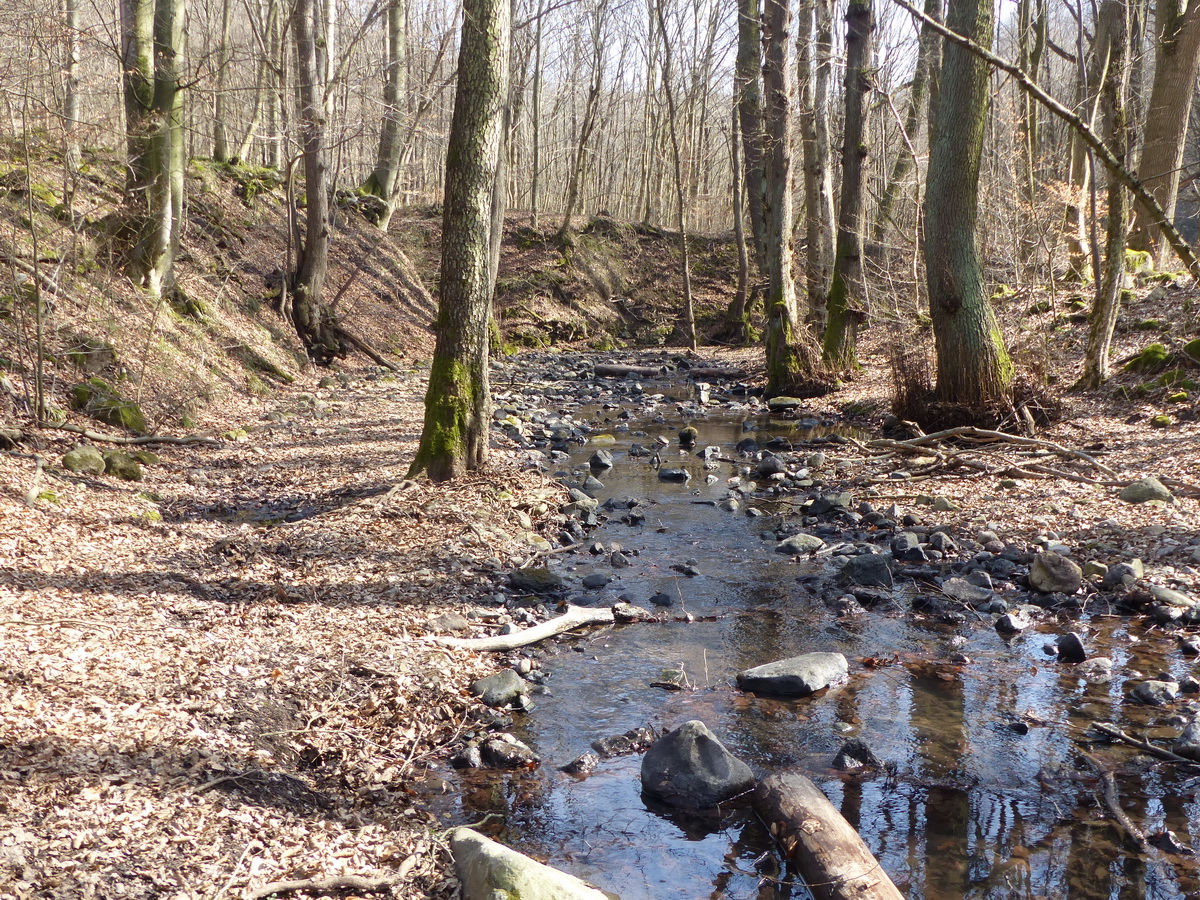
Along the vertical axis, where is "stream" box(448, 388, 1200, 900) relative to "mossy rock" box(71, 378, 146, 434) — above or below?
below

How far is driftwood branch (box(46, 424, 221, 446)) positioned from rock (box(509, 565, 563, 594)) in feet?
15.0

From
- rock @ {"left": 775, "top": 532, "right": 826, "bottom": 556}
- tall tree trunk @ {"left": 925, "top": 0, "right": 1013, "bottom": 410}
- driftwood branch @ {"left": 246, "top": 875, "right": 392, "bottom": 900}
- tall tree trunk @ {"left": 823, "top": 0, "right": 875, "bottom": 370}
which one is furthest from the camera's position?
tall tree trunk @ {"left": 823, "top": 0, "right": 875, "bottom": 370}

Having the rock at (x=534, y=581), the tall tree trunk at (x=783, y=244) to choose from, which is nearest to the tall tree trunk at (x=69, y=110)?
the rock at (x=534, y=581)

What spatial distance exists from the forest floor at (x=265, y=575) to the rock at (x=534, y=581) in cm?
14

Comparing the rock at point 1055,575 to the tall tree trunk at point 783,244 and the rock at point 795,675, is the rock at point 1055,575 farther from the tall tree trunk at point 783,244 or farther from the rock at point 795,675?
the tall tree trunk at point 783,244

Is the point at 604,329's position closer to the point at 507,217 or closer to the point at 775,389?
the point at 507,217

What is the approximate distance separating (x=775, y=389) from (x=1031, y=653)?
35.3ft

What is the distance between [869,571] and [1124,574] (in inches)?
68.3

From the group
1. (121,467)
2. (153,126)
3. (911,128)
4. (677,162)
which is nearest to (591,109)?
(677,162)

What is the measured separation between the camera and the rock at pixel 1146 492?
7121mm

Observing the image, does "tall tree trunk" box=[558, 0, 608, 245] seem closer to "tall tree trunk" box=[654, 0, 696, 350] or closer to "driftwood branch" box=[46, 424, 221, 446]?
"tall tree trunk" box=[654, 0, 696, 350]

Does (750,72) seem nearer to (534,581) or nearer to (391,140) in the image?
(391,140)

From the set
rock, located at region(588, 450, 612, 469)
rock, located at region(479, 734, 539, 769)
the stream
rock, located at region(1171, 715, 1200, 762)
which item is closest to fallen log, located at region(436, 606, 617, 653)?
the stream

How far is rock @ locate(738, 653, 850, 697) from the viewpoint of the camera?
4.79 meters
